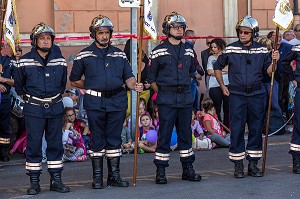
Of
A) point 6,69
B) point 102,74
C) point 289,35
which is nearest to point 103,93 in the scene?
point 102,74

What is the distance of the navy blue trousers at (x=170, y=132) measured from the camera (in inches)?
479

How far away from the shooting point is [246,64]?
12.3 metres

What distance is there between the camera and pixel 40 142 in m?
11.6

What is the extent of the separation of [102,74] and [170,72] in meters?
0.90

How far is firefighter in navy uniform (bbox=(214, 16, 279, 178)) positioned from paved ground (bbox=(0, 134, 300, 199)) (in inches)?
12.8

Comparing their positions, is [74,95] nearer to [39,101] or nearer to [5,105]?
[5,105]

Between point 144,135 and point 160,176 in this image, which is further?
point 144,135

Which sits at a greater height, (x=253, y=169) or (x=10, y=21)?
(x=10, y=21)

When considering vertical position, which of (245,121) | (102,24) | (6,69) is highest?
(102,24)

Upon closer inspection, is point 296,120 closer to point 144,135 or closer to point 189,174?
point 189,174

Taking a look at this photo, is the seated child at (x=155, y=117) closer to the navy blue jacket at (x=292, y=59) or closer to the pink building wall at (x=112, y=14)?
the pink building wall at (x=112, y=14)

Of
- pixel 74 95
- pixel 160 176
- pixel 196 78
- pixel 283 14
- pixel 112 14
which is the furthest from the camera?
pixel 112 14

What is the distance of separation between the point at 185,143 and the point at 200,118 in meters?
3.85

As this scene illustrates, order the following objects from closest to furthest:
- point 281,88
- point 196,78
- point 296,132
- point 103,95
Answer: point 103,95 → point 296,132 → point 196,78 → point 281,88
